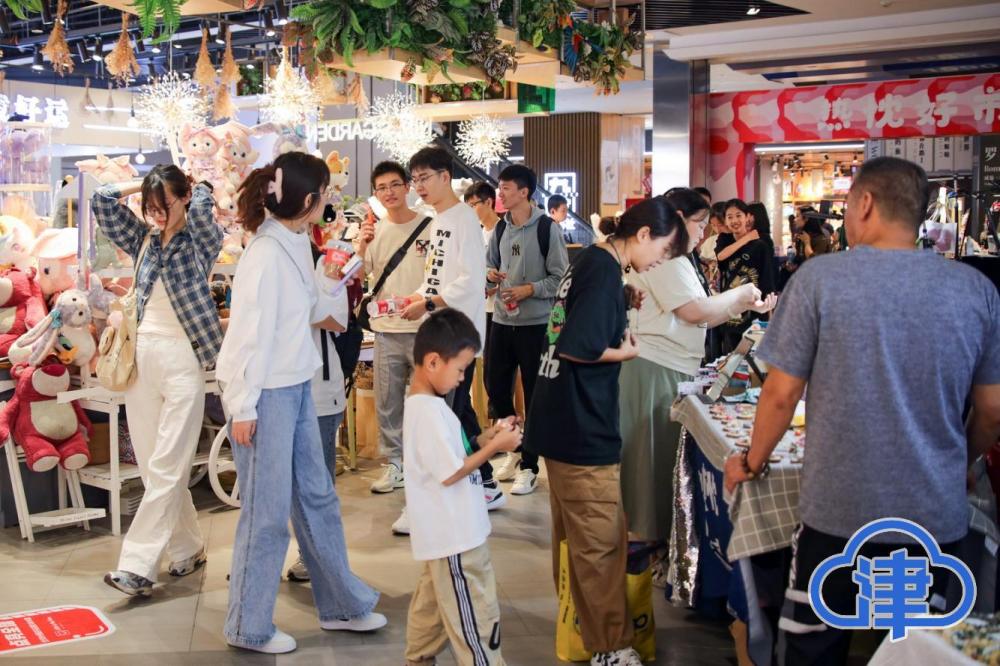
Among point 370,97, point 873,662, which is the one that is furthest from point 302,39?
point 370,97

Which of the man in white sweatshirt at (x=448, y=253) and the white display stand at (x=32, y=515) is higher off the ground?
the man in white sweatshirt at (x=448, y=253)

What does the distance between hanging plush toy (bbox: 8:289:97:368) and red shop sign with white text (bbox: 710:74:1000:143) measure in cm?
707

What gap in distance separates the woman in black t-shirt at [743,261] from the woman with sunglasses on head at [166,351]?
3.76 m

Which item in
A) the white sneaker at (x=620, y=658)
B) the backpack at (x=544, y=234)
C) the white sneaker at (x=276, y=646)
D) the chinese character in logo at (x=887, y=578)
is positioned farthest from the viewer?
the backpack at (x=544, y=234)

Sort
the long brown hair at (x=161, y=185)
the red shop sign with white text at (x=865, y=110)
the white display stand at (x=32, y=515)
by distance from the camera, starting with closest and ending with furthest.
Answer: the long brown hair at (x=161, y=185)
the white display stand at (x=32, y=515)
the red shop sign with white text at (x=865, y=110)

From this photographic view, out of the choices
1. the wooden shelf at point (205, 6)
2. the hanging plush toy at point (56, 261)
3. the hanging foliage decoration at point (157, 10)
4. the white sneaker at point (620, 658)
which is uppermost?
the wooden shelf at point (205, 6)

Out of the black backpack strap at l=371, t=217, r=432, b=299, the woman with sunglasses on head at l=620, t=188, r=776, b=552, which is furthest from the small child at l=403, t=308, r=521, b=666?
the black backpack strap at l=371, t=217, r=432, b=299

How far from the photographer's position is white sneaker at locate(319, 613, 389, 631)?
3777 millimetres

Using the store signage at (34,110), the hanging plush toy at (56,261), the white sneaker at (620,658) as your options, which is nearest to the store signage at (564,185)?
the store signage at (34,110)

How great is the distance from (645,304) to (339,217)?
248cm

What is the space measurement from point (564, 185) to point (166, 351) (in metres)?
14.7

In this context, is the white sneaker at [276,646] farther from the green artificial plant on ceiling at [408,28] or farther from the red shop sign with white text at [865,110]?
the red shop sign with white text at [865,110]

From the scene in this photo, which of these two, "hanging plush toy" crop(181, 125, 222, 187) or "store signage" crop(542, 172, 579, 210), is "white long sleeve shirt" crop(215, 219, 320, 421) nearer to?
"hanging plush toy" crop(181, 125, 222, 187)

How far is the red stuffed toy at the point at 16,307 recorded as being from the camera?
16.7 feet
